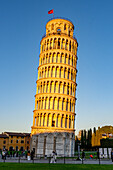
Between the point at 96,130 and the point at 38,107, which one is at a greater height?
the point at 38,107

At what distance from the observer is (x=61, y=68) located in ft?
160

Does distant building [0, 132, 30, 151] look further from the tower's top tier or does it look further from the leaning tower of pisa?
the tower's top tier

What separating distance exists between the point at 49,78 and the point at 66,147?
55.8 feet

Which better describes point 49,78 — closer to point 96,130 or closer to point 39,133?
point 39,133

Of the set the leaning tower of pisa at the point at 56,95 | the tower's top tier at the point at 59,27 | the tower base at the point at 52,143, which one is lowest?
the tower base at the point at 52,143

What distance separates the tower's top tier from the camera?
5412cm

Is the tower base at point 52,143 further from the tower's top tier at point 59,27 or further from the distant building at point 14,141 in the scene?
the distant building at point 14,141

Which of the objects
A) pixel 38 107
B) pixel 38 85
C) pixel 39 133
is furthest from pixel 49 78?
pixel 39 133

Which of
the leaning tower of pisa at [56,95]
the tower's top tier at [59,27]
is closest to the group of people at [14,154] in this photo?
the leaning tower of pisa at [56,95]

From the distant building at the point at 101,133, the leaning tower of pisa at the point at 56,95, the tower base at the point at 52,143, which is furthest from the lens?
the distant building at the point at 101,133

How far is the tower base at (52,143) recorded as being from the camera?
1679 inches

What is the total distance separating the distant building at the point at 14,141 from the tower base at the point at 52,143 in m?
47.3

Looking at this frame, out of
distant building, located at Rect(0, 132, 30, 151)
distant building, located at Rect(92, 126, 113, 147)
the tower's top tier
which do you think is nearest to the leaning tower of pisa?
the tower's top tier

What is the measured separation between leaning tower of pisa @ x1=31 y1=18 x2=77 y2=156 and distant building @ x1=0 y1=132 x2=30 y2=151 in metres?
46.4
